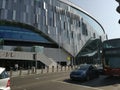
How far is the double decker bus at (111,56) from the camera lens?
22438 mm

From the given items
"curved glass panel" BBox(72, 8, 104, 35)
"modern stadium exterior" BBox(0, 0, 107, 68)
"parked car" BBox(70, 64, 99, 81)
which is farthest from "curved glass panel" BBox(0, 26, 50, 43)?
"parked car" BBox(70, 64, 99, 81)

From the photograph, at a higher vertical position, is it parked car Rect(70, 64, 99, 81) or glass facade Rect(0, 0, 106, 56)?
glass facade Rect(0, 0, 106, 56)

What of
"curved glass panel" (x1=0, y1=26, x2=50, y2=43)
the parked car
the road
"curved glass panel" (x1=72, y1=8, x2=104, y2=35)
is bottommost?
the road

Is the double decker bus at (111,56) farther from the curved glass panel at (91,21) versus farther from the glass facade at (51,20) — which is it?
the curved glass panel at (91,21)

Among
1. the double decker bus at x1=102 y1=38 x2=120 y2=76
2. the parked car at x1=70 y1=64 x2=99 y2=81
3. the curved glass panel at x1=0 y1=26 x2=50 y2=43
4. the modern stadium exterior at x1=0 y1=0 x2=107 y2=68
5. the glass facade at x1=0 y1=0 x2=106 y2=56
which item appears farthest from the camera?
the glass facade at x1=0 y1=0 x2=106 y2=56

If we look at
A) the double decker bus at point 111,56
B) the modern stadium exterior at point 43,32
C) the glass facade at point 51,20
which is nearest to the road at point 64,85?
the double decker bus at point 111,56

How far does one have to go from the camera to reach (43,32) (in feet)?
247

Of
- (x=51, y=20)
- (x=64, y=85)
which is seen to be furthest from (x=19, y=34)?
(x=64, y=85)

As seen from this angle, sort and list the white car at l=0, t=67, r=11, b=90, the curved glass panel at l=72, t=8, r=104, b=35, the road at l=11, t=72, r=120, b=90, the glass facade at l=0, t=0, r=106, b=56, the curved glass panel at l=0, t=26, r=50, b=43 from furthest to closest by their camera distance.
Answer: the curved glass panel at l=72, t=8, r=104, b=35 → the glass facade at l=0, t=0, r=106, b=56 → the curved glass panel at l=0, t=26, r=50, b=43 → the road at l=11, t=72, r=120, b=90 → the white car at l=0, t=67, r=11, b=90

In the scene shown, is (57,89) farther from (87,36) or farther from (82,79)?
(87,36)

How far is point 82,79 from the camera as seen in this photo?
875 inches

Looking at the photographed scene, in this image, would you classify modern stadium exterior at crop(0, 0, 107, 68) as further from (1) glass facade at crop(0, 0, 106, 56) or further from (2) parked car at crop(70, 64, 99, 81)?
(2) parked car at crop(70, 64, 99, 81)

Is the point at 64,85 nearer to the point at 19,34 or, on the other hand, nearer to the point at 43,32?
the point at 19,34

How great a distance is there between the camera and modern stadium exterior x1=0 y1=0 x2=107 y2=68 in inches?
2417
